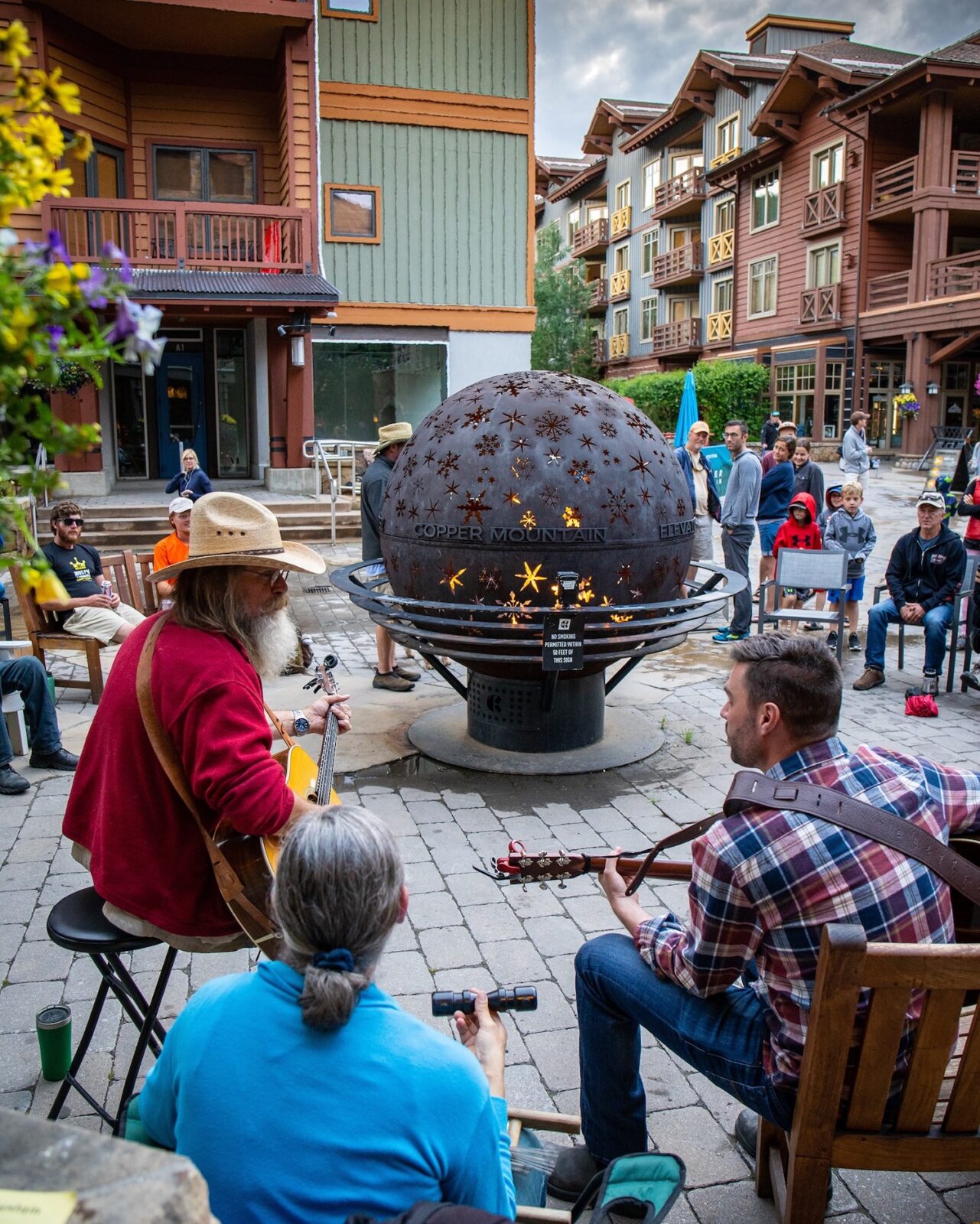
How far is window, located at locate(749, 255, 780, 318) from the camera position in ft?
114

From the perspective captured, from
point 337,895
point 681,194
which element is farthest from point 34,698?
point 681,194

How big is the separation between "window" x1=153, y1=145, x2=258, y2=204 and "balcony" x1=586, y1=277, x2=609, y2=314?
2989cm

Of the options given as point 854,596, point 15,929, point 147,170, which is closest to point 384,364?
point 147,170

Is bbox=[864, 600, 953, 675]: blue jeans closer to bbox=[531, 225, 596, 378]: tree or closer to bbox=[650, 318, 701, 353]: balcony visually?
bbox=[650, 318, 701, 353]: balcony

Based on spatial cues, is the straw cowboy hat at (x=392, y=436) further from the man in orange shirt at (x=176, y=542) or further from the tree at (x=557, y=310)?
the tree at (x=557, y=310)

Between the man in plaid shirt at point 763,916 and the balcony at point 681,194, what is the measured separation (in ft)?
128

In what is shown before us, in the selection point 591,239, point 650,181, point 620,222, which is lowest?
point 591,239

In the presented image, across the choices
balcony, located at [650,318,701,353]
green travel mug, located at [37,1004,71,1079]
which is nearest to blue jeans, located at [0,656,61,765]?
green travel mug, located at [37,1004,71,1079]

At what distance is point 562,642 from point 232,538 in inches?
109

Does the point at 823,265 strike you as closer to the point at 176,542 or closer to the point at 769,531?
the point at 769,531

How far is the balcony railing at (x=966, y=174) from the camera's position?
27531 millimetres

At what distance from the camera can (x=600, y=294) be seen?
160 ft

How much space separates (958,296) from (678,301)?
16806 millimetres

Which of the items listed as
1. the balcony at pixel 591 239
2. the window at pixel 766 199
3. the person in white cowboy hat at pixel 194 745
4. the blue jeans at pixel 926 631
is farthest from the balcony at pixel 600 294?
the person in white cowboy hat at pixel 194 745
